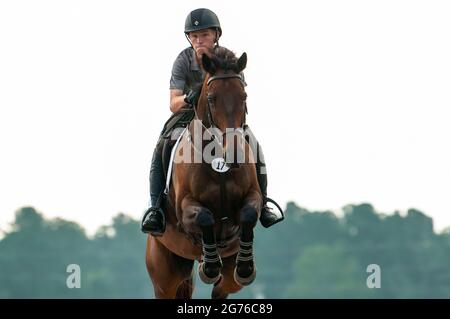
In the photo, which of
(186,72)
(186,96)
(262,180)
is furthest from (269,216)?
(186,72)

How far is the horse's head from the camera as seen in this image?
65.4ft

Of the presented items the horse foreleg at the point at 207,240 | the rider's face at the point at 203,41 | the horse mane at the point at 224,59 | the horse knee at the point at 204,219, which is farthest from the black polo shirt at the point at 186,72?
the horse knee at the point at 204,219

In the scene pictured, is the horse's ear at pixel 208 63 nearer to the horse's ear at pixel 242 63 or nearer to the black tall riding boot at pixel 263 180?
the horse's ear at pixel 242 63

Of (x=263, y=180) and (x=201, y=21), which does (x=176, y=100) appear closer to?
(x=201, y=21)

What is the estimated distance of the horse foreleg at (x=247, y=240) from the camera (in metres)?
20.9

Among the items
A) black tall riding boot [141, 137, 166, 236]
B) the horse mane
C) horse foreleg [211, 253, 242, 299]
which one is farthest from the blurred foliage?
the horse mane

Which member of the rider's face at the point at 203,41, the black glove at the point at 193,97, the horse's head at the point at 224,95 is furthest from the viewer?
the rider's face at the point at 203,41

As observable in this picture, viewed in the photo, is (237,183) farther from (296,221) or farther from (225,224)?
(296,221)

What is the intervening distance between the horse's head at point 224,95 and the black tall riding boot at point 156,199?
2054 millimetres

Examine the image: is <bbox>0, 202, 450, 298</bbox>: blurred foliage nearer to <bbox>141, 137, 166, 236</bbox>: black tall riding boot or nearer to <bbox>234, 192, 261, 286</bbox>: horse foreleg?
<bbox>141, 137, 166, 236</bbox>: black tall riding boot

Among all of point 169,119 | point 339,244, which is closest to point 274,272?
point 339,244
